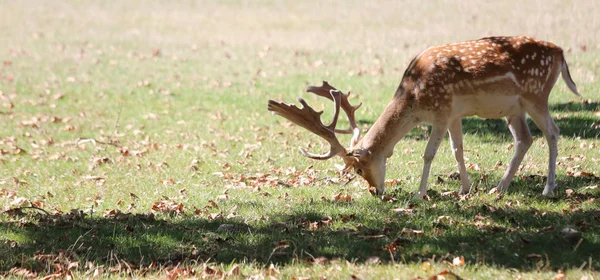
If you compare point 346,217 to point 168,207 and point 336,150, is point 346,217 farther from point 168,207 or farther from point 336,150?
point 168,207

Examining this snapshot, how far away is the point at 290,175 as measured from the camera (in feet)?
36.3

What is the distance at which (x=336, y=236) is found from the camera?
7887 mm

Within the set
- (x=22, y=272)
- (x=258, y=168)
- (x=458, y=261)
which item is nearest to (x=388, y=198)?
(x=458, y=261)

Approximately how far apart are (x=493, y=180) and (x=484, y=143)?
237 centimetres

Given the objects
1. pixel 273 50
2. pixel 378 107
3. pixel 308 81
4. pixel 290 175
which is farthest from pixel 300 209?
pixel 273 50

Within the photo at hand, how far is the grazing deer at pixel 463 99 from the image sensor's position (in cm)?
885

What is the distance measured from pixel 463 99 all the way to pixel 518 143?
96 centimetres

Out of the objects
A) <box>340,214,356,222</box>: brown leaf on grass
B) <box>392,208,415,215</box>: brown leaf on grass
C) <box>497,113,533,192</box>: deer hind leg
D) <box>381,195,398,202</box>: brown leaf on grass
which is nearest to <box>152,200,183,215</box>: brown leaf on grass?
<box>340,214,356,222</box>: brown leaf on grass

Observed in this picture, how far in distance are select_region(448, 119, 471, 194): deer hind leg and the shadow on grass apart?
43 cm

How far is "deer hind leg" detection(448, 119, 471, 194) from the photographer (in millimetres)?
9414

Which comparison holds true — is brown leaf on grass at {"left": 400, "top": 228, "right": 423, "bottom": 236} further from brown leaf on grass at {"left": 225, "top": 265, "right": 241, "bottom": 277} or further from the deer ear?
brown leaf on grass at {"left": 225, "top": 265, "right": 241, "bottom": 277}

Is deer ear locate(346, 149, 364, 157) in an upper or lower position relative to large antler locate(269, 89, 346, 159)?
lower

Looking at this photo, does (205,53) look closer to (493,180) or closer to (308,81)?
(308,81)

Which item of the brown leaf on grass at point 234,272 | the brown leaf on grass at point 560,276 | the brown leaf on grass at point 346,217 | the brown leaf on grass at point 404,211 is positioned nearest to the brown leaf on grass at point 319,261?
the brown leaf on grass at point 234,272
